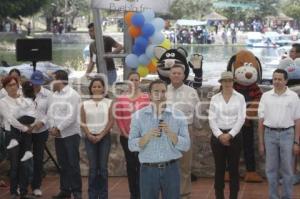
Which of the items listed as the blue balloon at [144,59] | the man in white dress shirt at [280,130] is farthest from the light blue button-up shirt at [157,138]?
the blue balloon at [144,59]

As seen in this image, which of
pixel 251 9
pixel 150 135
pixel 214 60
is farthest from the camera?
pixel 251 9

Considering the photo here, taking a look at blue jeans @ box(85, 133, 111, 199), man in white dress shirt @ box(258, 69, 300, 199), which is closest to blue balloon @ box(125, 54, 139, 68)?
blue jeans @ box(85, 133, 111, 199)

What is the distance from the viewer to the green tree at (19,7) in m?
39.4

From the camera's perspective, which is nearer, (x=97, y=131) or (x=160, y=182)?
(x=160, y=182)

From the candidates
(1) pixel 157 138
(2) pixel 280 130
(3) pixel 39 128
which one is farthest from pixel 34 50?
(1) pixel 157 138

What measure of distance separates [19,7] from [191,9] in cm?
1533

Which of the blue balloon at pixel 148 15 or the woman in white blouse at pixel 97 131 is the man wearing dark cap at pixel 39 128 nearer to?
the woman in white blouse at pixel 97 131

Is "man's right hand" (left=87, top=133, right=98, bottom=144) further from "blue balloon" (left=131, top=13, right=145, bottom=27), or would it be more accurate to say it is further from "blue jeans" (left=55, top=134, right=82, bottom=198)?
"blue balloon" (left=131, top=13, right=145, bottom=27)

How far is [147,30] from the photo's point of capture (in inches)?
365

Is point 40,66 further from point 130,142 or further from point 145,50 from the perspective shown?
point 130,142

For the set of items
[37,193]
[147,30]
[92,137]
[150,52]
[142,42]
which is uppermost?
[147,30]

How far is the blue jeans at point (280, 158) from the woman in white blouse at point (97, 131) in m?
1.72

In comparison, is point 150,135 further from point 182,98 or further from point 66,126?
point 66,126

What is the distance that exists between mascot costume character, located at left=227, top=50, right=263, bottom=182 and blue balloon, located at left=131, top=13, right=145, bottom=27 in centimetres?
138
